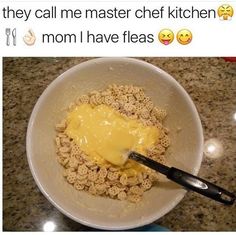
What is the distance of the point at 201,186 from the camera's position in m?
0.53

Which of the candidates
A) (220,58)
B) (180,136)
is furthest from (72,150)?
(220,58)

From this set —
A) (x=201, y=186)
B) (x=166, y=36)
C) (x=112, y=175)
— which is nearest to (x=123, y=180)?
(x=112, y=175)

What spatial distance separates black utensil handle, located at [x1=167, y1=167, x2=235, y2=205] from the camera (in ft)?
1.73

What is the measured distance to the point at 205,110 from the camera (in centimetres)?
68

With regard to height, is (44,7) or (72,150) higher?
(44,7)

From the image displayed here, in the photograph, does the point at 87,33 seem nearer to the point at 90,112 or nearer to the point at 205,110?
the point at 90,112

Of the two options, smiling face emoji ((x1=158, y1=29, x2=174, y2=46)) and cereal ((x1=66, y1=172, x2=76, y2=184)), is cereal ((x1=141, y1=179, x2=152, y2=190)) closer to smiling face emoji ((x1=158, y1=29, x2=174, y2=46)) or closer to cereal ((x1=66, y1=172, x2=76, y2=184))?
cereal ((x1=66, y1=172, x2=76, y2=184))

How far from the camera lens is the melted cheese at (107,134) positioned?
598mm

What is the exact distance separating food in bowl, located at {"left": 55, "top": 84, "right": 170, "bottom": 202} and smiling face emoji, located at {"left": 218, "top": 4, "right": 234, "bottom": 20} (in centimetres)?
18

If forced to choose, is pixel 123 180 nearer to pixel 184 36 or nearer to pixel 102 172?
pixel 102 172

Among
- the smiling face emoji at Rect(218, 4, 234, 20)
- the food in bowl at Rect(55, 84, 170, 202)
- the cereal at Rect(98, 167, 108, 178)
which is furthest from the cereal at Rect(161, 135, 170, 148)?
the smiling face emoji at Rect(218, 4, 234, 20)

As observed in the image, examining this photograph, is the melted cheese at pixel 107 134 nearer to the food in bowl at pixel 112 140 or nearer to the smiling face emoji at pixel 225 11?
the food in bowl at pixel 112 140

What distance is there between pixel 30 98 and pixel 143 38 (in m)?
0.23

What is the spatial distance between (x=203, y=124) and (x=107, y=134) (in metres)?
0.18
